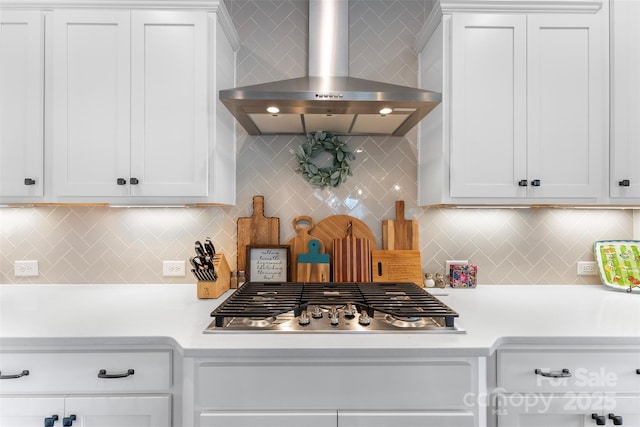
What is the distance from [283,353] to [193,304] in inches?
26.7

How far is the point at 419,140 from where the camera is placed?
6.75ft

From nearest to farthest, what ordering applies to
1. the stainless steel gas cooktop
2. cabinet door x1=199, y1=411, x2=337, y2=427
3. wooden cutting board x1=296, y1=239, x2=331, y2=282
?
cabinet door x1=199, y1=411, x2=337, y2=427 → the stainless steel gas cooktop → wooden cutting board x1=296, y1=239, x2=331, y2=282

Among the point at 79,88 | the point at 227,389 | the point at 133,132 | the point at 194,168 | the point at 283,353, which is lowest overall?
the point at 227,389

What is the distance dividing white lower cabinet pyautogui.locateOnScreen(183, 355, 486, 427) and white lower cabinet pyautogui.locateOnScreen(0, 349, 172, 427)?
16 centimetres

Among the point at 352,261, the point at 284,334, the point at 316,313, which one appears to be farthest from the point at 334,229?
the point at 284,334

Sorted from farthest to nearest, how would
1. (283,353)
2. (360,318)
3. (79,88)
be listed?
(79,88) < (360,318) < (283,353)

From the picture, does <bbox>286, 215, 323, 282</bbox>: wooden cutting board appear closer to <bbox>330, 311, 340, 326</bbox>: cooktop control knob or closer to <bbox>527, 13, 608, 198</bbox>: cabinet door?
<bbox>330, 311, 340, 326</bbox>: cooktop control knob

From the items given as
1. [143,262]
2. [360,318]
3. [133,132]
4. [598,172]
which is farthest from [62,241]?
[598,172]

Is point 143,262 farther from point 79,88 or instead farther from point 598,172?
point 598,172

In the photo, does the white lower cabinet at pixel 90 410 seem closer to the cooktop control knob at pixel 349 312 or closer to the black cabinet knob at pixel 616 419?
the cooktop control knob at pixel 349 312

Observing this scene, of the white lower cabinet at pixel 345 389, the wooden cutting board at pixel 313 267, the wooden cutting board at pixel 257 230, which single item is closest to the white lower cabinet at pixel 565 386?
the white lower cabinet at pixel 345 389

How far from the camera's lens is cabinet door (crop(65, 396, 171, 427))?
4.12 feet

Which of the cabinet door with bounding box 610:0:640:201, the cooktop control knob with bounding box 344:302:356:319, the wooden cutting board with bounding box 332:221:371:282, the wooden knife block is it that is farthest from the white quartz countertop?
the cabinet door with bounding box 610:0:640:201

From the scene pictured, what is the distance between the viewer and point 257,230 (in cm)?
206
